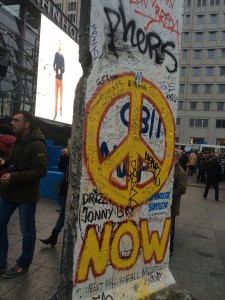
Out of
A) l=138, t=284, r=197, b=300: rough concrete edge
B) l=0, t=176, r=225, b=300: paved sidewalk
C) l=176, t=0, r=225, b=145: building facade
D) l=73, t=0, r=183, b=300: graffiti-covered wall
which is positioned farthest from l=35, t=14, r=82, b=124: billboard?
l=176, t=0, r=225, b=145: building facade

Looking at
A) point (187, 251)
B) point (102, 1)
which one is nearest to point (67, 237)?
point (102, 1)

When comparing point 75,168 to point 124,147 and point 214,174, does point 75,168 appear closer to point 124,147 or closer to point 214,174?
point 124,147

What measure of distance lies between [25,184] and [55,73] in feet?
42.8

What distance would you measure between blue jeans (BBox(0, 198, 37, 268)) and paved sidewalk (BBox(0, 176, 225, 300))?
0.74ft

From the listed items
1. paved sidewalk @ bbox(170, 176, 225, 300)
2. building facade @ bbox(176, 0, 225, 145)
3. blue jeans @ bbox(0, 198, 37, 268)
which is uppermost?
building facade @ bbox(176, 0, 225, 145)

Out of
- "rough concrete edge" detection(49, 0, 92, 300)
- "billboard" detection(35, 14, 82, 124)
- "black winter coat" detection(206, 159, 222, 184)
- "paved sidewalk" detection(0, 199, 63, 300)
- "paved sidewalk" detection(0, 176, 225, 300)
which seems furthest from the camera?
"billboard" detection(35, 14, 82, 124)

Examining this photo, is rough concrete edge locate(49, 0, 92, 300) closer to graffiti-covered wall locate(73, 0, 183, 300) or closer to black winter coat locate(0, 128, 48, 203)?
graffiti-covered wall locate(73, 0, 183, 300)

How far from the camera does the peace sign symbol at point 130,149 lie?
2.57 meters

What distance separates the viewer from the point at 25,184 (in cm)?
372

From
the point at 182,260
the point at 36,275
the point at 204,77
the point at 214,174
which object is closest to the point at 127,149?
the point at 36,275

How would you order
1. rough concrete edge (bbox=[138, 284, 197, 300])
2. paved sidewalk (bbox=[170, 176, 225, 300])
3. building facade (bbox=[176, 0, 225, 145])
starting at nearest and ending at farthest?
rough concrete edge (bbox=[138, 284, 197, 300]) → paved sidewalk (bbox=[170, 176, 225, 300]) → building facade (bbox=[176, 0, 225, 145])

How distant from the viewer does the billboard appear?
15.0m

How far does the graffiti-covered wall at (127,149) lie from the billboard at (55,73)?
12254 millimetres

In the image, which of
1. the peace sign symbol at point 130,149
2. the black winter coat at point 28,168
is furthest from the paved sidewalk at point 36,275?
the peace sign symbol at point 130,149
